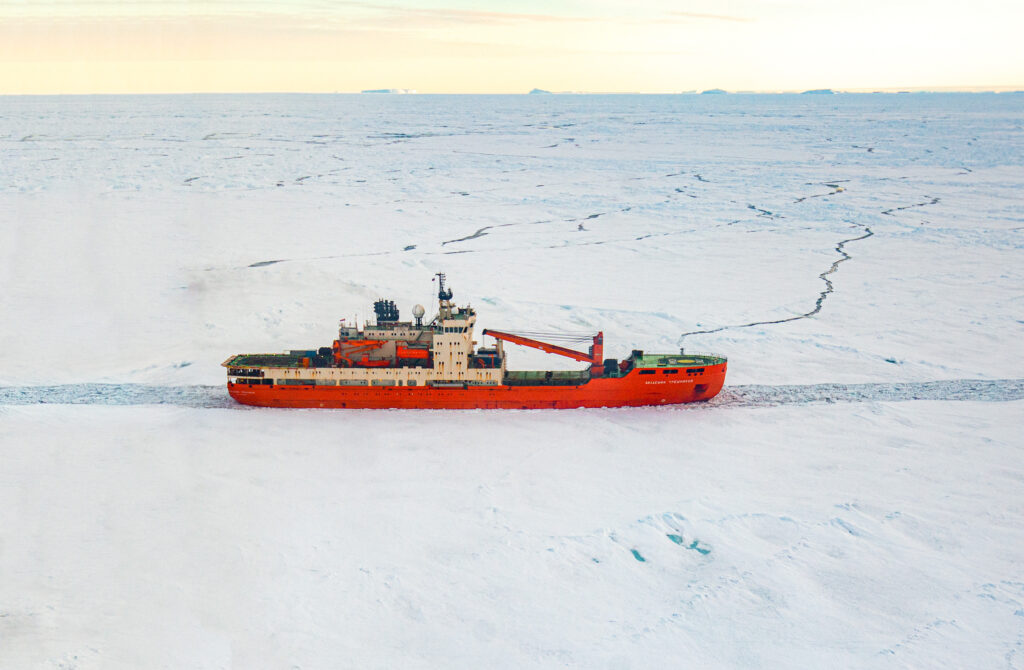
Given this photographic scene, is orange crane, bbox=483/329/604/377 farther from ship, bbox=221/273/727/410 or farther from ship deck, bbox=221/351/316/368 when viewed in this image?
ship deck, bbox=221/351/316/368

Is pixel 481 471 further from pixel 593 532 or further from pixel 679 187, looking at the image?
pixel 679 187

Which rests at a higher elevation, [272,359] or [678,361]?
[678,361]

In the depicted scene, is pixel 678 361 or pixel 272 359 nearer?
pixel 678 361

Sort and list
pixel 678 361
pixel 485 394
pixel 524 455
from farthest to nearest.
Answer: pixel 678 361 → pixel 485 394 → pixel 524 455

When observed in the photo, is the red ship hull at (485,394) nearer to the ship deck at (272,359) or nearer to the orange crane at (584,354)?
the orange crane at (584,354)

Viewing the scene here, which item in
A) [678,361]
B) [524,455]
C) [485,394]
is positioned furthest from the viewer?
[678,361]

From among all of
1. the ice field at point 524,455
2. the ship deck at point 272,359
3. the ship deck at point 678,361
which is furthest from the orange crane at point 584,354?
the ship deck at point 272,359

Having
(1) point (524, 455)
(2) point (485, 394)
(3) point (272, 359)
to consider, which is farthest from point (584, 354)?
(3) point (272, 359)

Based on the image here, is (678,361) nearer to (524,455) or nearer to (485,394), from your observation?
(485,394)

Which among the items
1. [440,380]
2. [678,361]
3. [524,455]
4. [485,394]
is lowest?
[524,455]
